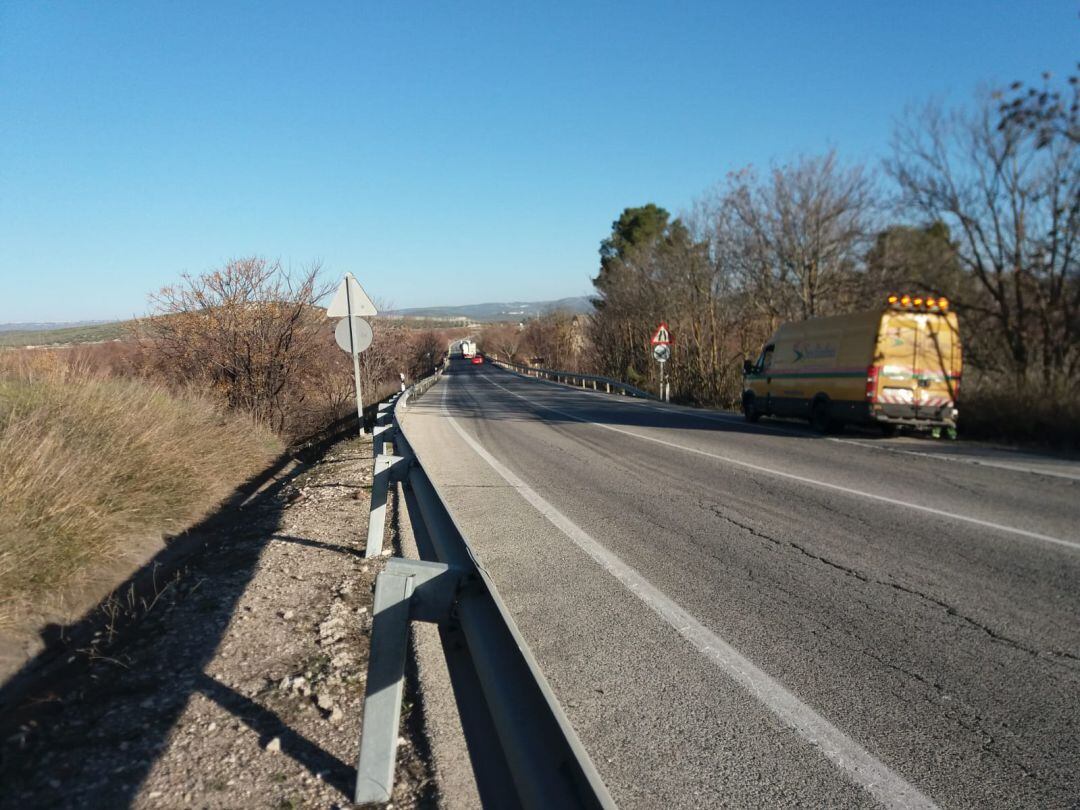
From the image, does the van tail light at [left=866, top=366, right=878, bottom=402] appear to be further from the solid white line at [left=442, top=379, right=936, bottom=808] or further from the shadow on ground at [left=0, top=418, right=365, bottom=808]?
the shadow on ground at [left=0, top=418, right=365, bottom=808]

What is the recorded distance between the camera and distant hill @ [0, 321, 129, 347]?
1195 cm

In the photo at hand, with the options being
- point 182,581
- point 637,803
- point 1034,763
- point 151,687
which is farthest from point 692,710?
point 182,581

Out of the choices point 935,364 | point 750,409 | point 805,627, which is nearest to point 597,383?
point 750,409

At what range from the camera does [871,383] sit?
1411 cm

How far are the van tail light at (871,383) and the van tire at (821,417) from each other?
1.41 metres

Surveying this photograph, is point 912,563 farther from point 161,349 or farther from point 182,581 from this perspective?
point 161,349

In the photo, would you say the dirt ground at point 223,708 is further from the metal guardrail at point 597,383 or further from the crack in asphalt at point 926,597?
the metal guardrail at point 597,383

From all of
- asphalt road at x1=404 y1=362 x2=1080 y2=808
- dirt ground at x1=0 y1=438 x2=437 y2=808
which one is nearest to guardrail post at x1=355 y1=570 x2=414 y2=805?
dirt ground at x1=0 y1=438 x2=437 y2=808

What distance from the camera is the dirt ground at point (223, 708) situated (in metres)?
2.83

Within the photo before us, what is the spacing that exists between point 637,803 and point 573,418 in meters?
17.9

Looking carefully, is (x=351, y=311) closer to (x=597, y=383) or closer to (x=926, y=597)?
(x=926, y=597)

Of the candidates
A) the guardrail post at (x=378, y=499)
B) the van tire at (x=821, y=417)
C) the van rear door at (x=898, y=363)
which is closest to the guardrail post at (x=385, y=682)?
the guardrail post at (x=378, y=499)

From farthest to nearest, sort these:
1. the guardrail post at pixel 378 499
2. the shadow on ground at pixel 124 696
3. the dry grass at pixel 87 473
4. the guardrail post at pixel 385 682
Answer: the guardrail post at pixel 378 499, the dry grass at pixel 87 473, the shadow on ground at pixel 124 696, the guardrail post at pixel 385 682

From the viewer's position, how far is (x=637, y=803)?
2.74m
